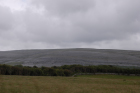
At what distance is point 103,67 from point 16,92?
23.1 metres

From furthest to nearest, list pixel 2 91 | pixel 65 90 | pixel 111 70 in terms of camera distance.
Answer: pixel 111 70 → pixel 65 90 → pixel 2 91

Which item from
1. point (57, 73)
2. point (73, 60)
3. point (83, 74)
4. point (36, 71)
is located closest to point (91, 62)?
point (73, 60)

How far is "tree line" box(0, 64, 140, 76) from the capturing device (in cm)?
2502

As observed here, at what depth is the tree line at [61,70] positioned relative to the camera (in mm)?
25017

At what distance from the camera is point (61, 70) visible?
2773 cm

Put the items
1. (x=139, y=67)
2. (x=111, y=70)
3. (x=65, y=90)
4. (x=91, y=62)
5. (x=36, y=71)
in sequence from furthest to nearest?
(x=91, y=62)
(x=139, y=67)
(x=111, y=70)
(x=36, y=71)
(x=65, y=90)

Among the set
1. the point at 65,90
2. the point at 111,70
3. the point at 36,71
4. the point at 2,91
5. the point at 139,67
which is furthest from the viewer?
the point at 139,67

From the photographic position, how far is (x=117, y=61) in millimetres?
39125

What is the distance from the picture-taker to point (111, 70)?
32.7 meters

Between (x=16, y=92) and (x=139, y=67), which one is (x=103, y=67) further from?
(x=16, y=92)

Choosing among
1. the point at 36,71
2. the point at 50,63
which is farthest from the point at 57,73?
the point at 50,63

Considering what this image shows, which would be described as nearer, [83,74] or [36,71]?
[36,71]

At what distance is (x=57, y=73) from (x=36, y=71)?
11.5 ft

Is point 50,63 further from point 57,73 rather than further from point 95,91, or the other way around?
point 95,91
